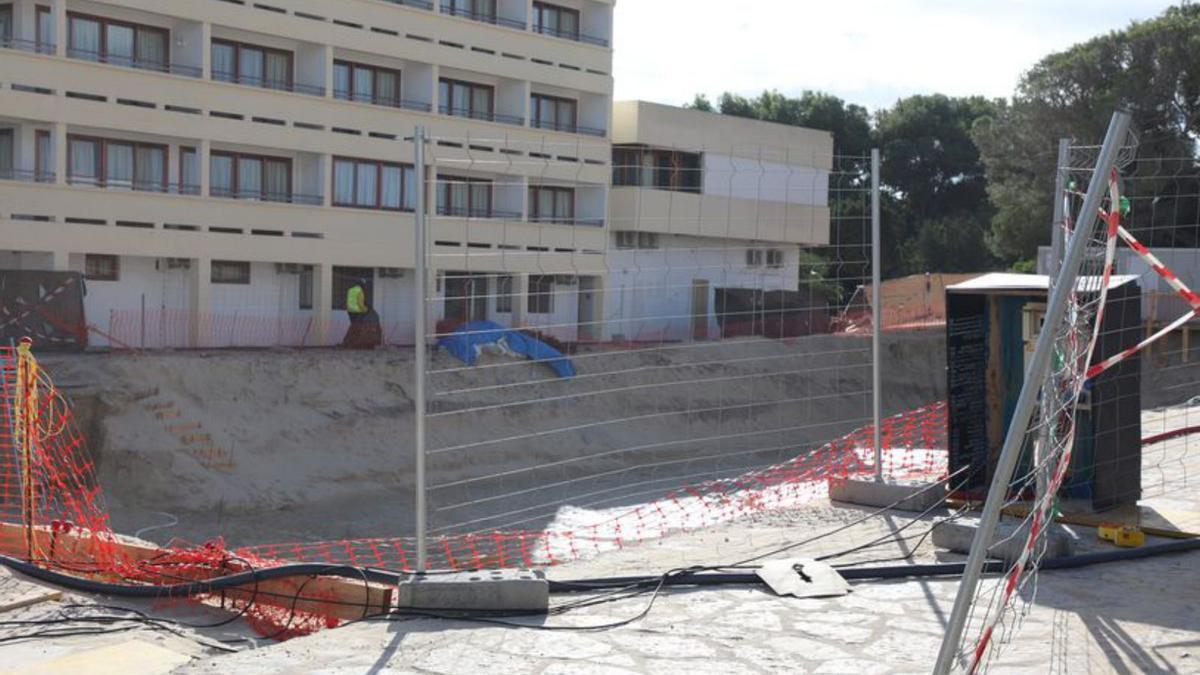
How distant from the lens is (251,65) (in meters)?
35.8

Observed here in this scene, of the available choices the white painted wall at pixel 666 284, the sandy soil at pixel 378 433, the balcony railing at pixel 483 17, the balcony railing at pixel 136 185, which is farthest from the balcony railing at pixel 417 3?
the sandy soil at pixel 378 433

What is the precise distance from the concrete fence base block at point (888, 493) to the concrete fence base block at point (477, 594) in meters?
4.92

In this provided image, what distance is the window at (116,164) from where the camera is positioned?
106ft

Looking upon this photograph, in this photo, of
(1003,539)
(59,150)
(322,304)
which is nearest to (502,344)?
(322,304)

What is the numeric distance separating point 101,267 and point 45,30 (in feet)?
18.0

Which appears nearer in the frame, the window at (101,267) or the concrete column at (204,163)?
the window at (101,267)

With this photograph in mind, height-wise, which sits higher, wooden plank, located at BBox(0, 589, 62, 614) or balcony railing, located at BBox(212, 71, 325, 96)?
balcony railing, located at BBox(212, 71, 325, 96)

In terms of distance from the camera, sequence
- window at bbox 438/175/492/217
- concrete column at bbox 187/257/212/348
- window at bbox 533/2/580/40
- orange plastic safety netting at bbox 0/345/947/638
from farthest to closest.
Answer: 1. window at bbox 533/2/580/40
2. window at bbox 438/175/492/217
3. concrete column at bbox 187/257/212/348
4. orange plastic safety netting at bbox 0/345/947/638

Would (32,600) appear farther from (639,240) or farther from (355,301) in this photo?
(639,240)

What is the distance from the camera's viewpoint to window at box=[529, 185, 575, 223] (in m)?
41.2

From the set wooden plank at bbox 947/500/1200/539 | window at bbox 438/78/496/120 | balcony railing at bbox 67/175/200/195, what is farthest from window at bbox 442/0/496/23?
wooden plank at bbox 947/500/1200/539

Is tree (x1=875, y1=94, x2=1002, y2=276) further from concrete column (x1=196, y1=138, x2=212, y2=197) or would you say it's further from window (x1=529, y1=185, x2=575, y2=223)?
concrete column (x1=196, y1=138, x2=212, y2=197)

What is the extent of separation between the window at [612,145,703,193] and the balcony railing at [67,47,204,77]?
14.6 metres

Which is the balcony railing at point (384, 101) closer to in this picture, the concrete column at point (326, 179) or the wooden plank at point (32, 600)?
the concrete column at point (326, 179)
